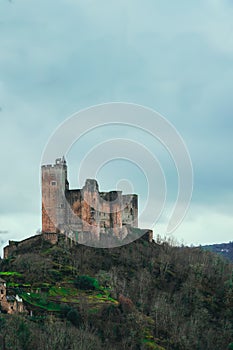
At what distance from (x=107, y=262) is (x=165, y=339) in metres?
14.2

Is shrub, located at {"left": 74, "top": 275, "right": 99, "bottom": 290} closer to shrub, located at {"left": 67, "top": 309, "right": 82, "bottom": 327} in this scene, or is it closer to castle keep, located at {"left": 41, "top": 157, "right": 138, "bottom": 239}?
shrub, located at {"left": 67, "top": 309, "right": 82, "bottom": 327}

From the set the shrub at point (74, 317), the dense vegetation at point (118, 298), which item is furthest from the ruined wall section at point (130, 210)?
the shrub at point (74, 317)

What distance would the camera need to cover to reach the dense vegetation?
49.4 metres

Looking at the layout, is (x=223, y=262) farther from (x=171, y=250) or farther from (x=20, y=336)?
(x=20, y=336)

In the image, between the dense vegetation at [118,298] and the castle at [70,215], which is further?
the castle at [70,215]

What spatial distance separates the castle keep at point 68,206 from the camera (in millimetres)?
68562

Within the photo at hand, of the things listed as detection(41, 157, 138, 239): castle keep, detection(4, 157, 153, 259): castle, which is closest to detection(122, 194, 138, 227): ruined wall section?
detection(4, 157, 153, 259): castle

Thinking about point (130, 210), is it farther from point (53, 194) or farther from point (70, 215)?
point (53, 194)

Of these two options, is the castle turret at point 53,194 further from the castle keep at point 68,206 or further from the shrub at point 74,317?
the shrub at point 74,317

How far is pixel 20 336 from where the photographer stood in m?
45.8

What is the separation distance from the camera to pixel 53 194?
226 ft

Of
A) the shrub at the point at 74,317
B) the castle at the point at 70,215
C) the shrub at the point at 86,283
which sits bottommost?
the shrub at the point at 74,317

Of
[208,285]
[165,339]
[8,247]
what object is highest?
[8,247]

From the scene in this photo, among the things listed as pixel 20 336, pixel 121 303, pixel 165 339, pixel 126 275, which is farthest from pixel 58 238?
pixel 20 336
